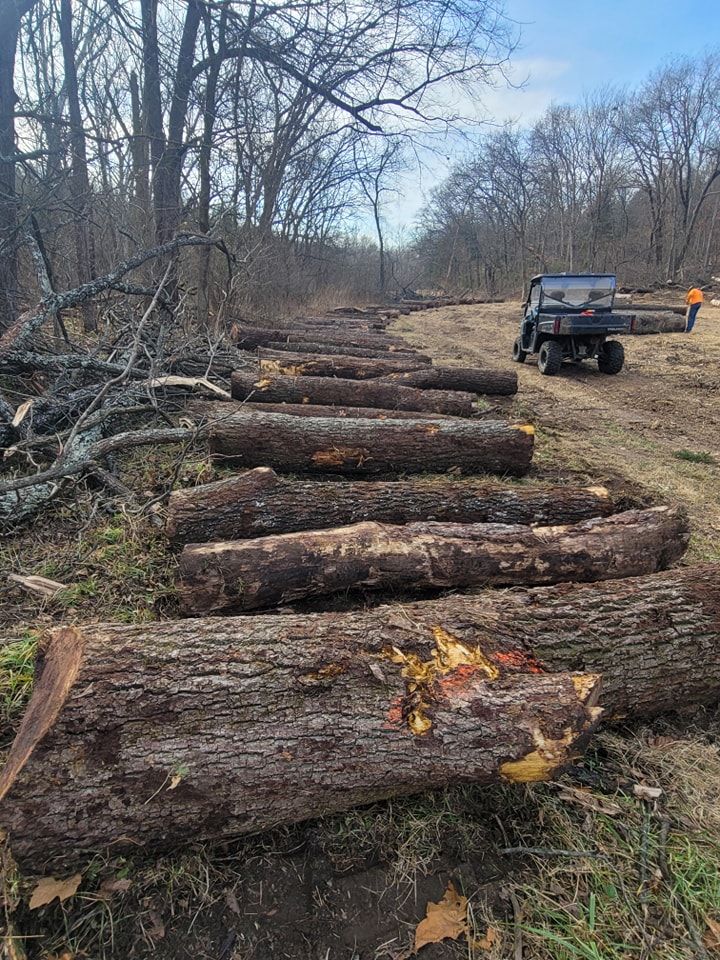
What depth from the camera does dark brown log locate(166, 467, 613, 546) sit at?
133 inches

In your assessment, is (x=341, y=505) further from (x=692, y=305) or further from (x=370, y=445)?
(x=692, y=305)

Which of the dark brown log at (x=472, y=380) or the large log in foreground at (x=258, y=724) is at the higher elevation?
the dark brown log at (x=472, y=380)

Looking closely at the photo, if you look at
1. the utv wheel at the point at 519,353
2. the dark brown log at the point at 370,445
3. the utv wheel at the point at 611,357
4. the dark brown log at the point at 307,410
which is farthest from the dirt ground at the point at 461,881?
the utv wheel at the point at 519,353

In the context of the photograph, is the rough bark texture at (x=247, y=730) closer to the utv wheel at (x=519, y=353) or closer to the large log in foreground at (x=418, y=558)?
the large log in foreground at (x=418, y=558)

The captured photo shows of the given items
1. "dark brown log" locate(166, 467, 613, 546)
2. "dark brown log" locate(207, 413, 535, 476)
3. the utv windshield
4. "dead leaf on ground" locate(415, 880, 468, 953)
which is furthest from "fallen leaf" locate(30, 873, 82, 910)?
the utv windshield

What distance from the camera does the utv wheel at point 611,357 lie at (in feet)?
34.8

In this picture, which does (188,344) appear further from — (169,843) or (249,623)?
(169,843)

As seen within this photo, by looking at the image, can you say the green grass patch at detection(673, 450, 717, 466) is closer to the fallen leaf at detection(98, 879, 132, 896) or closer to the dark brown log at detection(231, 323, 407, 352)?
the fallen leaf at detection(98, 879, 132, 896)

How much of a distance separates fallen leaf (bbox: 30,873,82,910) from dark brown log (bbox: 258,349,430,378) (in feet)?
22.6

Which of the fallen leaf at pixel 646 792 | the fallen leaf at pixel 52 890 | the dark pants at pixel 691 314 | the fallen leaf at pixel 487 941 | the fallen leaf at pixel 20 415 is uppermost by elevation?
the dark pants at pixel 691 314

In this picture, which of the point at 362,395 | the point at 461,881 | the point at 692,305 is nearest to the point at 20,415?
the point at 362,395

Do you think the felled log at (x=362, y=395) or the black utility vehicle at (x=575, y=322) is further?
the black utility vehicle at (x=575, y=322)

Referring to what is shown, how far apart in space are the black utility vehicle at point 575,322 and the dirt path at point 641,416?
41 centimetres

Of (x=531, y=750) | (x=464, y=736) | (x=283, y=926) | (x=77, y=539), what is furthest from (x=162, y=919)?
(x=77, y=539)
